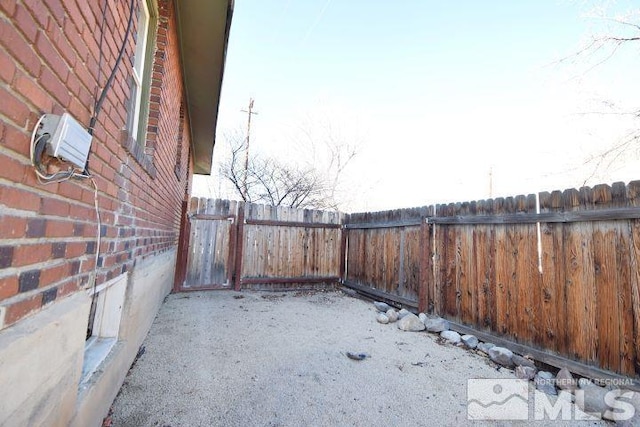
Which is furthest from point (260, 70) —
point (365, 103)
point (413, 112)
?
point (413, 112)

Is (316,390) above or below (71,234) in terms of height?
below

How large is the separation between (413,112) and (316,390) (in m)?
13.3

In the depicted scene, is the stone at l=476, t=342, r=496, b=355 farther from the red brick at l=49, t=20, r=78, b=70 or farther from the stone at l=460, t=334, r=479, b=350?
the red brick at l=49, t=20, r=78, b=70

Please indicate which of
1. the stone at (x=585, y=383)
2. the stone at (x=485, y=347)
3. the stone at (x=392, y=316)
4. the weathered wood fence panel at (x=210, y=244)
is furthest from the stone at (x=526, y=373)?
→ the weathered wood fence panel at (x=210, y=244)

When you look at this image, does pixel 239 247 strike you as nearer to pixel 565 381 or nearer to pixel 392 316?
pixel 392 316

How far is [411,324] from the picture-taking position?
4.03 m

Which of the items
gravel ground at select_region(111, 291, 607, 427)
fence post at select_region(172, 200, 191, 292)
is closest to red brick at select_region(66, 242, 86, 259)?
gravel ground at select_region(111, 291, 607, 427)

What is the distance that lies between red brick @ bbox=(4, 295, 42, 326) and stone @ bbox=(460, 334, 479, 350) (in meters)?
3.81

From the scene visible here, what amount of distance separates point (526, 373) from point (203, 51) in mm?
5026

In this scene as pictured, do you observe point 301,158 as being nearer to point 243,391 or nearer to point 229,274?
point 229,274

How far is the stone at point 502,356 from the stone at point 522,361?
0.03 metres

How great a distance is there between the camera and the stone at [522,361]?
9.52 ft

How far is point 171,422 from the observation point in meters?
1.88

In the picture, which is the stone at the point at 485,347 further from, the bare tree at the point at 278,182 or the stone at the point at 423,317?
the bare tree at the point at 278,182
